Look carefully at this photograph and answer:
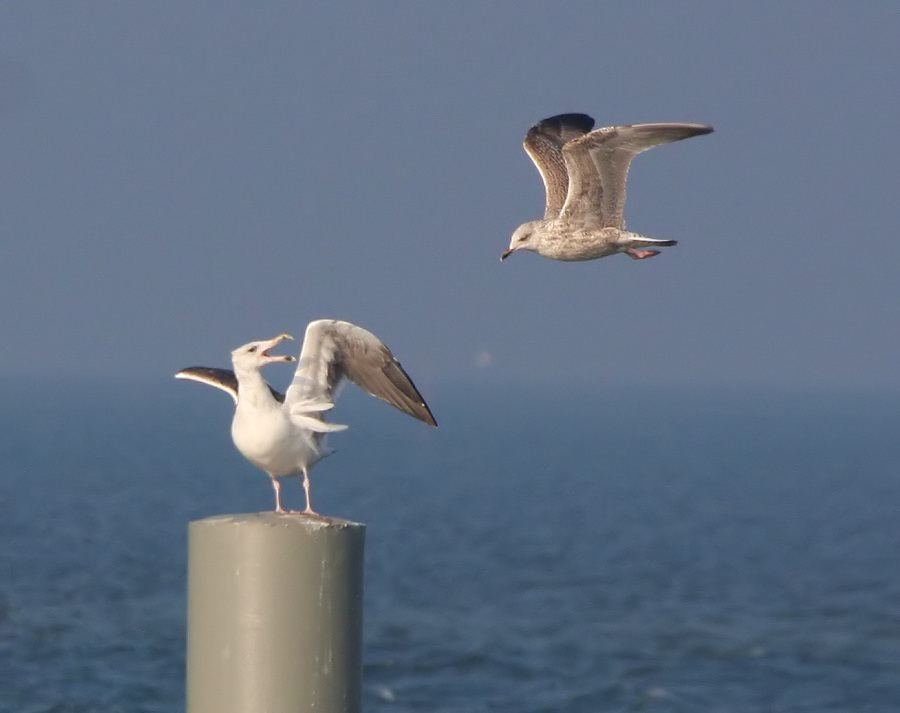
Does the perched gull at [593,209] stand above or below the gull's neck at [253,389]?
above

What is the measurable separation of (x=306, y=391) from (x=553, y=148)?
882cm

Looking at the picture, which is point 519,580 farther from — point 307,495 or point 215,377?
point 307,495

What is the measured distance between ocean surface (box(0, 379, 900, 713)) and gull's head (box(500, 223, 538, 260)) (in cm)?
1951

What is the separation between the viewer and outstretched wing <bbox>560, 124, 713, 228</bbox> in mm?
17984

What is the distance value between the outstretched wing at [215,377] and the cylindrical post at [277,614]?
294 centimetres

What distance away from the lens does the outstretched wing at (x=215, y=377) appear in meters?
13.1

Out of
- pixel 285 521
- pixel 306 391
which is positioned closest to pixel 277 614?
pixel 285 521

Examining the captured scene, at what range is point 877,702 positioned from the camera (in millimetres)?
40156

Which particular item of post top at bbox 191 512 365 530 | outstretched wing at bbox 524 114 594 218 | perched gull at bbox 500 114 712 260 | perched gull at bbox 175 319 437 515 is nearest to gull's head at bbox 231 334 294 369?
perched gull at bbox 175 319 437 515

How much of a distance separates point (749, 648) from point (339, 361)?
35906 millimetres

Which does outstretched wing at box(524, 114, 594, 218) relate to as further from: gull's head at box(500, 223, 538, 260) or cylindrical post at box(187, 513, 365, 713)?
cylindrical post at box(187, 513, 365, 713)

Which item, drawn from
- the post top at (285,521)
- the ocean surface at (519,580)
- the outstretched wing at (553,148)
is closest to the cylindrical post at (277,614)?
the post top at (285,521)

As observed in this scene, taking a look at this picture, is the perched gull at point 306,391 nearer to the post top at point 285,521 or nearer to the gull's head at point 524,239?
A: the post top at point 285,521

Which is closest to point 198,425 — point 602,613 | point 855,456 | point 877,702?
point 855,456
